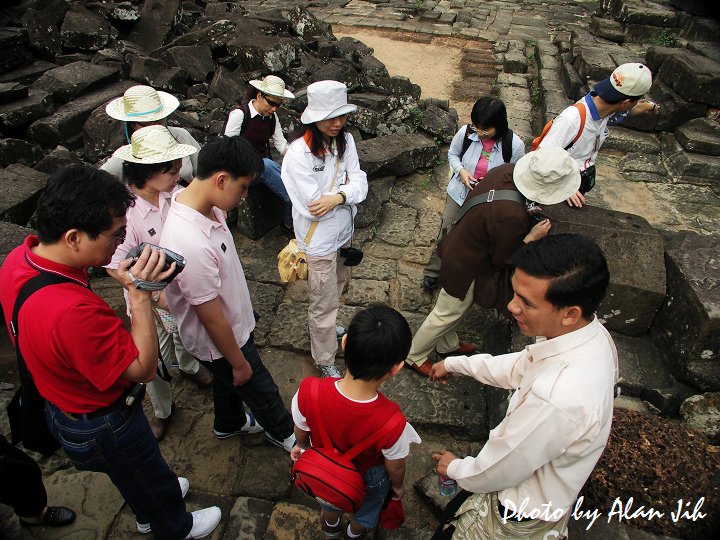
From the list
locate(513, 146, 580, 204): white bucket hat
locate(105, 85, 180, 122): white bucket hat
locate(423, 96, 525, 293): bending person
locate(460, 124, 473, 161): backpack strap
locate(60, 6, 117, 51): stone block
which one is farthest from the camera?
locate(60, 6, 117, 51): stone block

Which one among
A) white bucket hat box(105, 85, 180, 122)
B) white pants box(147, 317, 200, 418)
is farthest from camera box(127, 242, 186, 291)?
white bucket hat box(105, 85, 180, 122)

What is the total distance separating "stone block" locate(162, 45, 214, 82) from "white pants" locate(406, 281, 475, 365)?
20.3 ft

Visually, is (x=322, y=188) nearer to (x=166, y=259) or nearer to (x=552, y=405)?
Answer: (x=166, y=259)

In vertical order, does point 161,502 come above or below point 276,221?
above

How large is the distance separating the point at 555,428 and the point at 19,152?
6579mm

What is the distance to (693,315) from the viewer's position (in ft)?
9.94

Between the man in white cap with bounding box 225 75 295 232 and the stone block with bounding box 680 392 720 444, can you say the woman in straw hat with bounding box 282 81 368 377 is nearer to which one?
the man in white cap with bounding box 225 75 295 232

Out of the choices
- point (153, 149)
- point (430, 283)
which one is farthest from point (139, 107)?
point (430, 283)

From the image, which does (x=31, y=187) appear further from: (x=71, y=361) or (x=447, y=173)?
(x=447, y=173)

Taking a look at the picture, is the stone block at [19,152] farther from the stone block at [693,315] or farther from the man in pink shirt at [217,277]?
the stone block at [693,315]

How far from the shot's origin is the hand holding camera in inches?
72.9

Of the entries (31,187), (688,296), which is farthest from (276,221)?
(688,296)

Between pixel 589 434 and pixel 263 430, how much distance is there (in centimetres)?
237

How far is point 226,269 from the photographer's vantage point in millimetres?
2396
